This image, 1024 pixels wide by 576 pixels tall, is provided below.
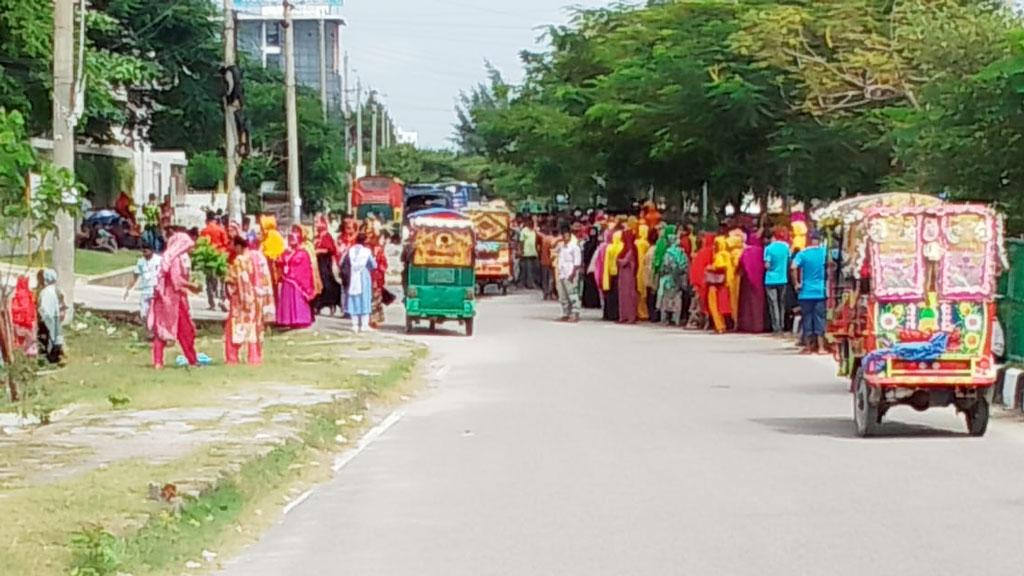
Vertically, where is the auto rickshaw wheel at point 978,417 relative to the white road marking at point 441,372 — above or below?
above

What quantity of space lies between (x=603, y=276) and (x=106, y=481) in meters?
24.4

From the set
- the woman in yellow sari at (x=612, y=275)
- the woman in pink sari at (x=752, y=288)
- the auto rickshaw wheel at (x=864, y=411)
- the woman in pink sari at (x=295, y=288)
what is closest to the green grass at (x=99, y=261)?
the woman in pink sari at (x=295, y=288)

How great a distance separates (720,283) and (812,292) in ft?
18.6

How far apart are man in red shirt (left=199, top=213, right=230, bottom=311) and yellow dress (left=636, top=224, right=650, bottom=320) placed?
8.21m

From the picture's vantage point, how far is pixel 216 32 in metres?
52.2

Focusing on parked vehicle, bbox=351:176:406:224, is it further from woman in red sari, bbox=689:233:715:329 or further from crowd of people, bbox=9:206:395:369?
woman in red sari, bbox=689:233:715:329

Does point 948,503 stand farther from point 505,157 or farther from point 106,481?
point 505,157

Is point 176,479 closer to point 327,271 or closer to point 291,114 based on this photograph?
point 327,271

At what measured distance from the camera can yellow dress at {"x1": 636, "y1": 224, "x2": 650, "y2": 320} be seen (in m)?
36.1

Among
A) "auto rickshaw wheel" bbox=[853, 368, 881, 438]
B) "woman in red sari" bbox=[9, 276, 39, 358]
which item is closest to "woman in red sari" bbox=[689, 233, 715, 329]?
"woman in red sari" bbox=[9, 276, 39, 358]

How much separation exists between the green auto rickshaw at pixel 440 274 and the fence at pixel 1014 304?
11740 millimetres

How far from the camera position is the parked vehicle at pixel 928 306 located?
1622 centimetres

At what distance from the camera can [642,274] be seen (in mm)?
36062

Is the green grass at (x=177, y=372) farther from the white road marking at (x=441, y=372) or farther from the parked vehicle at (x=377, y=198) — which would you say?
the parked vehicle at (x=377, y=198)
